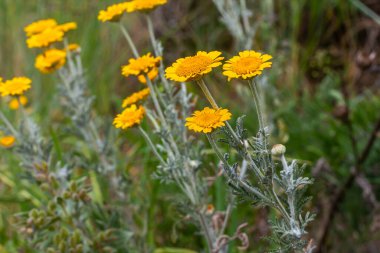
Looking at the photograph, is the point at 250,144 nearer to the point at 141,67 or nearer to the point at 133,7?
the point at 141,67

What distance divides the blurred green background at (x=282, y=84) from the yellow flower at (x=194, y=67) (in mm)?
815

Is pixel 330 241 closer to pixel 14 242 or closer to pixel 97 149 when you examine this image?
pixel 97 149

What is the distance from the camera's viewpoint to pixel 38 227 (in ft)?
4.89

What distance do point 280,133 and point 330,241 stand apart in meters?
0.55

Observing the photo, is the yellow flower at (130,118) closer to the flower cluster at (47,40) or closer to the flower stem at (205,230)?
the flower stem at (205,230)

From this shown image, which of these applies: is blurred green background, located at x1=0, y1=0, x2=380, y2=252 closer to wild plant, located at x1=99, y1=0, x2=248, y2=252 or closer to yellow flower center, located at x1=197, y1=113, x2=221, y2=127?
wild plant, located at x1=99, y1=0, x2=248, y2=252

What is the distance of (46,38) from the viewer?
158 centimetres

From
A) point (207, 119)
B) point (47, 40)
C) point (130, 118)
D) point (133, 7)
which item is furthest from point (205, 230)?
point (47, 40)

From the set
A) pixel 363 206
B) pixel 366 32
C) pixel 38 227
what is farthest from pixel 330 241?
pixel 366 32

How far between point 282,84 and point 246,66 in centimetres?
209

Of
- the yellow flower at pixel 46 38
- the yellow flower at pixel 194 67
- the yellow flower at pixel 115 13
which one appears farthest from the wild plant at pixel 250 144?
the yellow flower at pixel 46 38

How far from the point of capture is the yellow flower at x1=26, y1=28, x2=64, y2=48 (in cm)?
157

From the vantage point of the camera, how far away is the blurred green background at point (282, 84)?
1979 millimetres

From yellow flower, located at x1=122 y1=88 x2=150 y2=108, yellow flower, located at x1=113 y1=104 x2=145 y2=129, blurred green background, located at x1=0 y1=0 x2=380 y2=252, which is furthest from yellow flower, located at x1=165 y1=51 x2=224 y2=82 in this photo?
blurred green background, located at x1=0 y1=0 x2=380 y2=252
